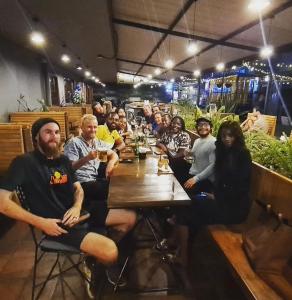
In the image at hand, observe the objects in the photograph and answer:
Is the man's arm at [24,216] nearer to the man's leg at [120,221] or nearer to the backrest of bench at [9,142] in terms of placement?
the man's leg at [120,221]

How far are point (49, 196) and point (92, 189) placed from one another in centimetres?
104

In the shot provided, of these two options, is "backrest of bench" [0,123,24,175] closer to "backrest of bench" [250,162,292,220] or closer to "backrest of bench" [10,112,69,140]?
"backrest of bench" [10,112,69,140]

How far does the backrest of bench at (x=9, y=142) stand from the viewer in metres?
3.78

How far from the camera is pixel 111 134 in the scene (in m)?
4.39

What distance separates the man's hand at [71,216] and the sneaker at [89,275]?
0.54 meters

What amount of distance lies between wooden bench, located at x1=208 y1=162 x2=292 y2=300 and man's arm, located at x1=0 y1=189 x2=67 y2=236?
4.00ft

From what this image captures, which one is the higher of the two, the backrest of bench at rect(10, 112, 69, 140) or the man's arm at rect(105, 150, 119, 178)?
the backrest of bench at rect(10, 112, 69, 140)

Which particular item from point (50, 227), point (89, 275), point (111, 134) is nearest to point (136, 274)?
point (89, 275)

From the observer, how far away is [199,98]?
44.8 feet

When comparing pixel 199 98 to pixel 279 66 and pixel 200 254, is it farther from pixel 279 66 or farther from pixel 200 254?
pixel 200 254

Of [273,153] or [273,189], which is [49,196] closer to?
[273,189]

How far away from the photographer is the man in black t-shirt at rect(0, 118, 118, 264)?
5.79 ft

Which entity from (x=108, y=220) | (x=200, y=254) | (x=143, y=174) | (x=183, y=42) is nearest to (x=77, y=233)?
(x=108, y=220)

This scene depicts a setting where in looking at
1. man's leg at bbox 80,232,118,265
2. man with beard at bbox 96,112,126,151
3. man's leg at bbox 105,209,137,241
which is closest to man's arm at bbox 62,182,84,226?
man's leg at bbox 80,232,118,265
